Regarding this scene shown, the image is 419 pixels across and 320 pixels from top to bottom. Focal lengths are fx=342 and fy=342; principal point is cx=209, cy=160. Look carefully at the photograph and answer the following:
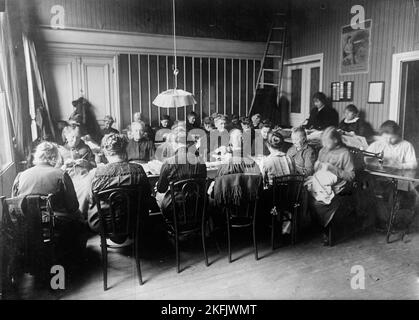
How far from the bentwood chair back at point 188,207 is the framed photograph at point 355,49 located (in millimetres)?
4130

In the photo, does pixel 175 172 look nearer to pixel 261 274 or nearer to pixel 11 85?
pixel 261 274

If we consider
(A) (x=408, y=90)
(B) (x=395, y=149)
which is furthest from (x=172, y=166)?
(A) (x=408, y=90)

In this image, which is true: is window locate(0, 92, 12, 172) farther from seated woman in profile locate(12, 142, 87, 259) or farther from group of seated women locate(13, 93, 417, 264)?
seated woman in profile locate(12, 142, 87, 259)

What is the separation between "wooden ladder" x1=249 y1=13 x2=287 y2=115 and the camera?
7.20 meters

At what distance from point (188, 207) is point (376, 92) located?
13.5 feet

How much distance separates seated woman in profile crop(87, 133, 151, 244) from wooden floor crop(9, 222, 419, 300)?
1.75ft

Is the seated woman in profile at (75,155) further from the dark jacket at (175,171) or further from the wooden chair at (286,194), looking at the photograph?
the wooden chair at (286,194)

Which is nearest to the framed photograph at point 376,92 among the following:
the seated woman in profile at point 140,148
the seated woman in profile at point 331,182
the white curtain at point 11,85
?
the seated woman in profile at point 331,182

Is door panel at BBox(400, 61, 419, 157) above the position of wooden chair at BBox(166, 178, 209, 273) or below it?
above

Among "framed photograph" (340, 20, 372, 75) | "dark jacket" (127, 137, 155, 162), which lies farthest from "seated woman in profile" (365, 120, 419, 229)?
"dark jacket" (127, 137, 155, 162)
